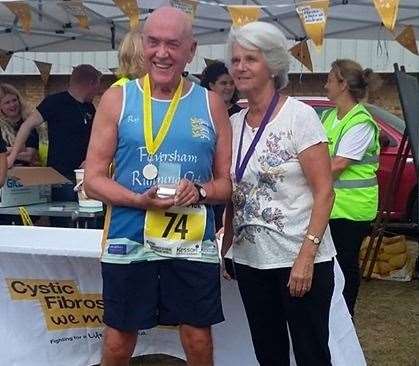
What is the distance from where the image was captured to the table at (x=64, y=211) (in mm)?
4359

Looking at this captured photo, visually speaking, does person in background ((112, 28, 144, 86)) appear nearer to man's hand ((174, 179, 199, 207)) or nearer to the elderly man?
the elderly man

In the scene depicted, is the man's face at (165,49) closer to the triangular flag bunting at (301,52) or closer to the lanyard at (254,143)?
the lanyard at (254,143)

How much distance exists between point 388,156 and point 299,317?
6.01 meters

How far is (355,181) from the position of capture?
4.04m

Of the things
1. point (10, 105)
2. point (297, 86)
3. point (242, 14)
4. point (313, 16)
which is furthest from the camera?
point (297, 86)

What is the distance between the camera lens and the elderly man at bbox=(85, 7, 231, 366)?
247 cm

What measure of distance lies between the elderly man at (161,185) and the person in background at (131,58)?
1.27 feet

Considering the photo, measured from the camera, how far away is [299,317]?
8.63 ft

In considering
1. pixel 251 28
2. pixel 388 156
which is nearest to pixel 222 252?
pixel 251 28

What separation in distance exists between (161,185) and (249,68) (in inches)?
20.8

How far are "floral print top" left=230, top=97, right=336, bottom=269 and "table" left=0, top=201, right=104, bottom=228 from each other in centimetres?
190

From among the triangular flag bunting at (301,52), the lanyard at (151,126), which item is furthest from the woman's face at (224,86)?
the triangular flag bunting at (301,52)

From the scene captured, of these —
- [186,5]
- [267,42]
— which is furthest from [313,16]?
[267,42]

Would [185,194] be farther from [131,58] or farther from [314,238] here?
[131,58]
